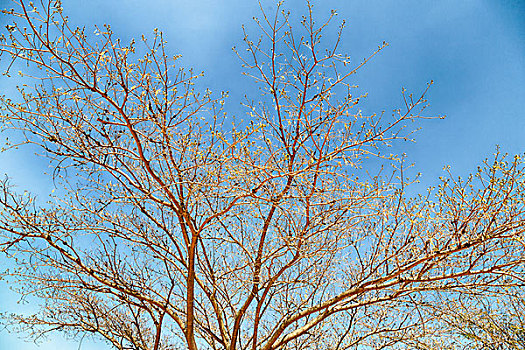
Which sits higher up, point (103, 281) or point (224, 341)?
point (103, 281)

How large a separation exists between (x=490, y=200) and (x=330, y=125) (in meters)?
1.75

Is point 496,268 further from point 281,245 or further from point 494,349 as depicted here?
point 494,349

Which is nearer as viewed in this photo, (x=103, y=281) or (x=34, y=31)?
(x=34, y=31)

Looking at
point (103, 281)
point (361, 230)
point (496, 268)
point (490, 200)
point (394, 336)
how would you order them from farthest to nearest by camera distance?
1. point (394, 336)
2. point (361, 230)
3. point (103, 281)
4. point (496, 268)
5. point (490, 200)

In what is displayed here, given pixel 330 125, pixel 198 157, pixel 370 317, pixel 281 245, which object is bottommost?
pixel 370 317

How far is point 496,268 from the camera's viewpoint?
4105 mm

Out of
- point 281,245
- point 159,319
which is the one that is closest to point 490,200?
point 281,245

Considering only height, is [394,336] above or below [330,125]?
below

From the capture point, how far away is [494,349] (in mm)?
6547

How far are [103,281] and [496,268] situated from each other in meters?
4.64

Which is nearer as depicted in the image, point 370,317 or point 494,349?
point 370,317

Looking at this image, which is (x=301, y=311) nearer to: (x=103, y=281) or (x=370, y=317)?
(x=370, y=317)

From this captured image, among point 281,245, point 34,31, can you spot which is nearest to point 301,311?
point 281,245

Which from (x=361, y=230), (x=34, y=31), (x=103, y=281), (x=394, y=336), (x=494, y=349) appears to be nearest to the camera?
(x=34, y=31)
